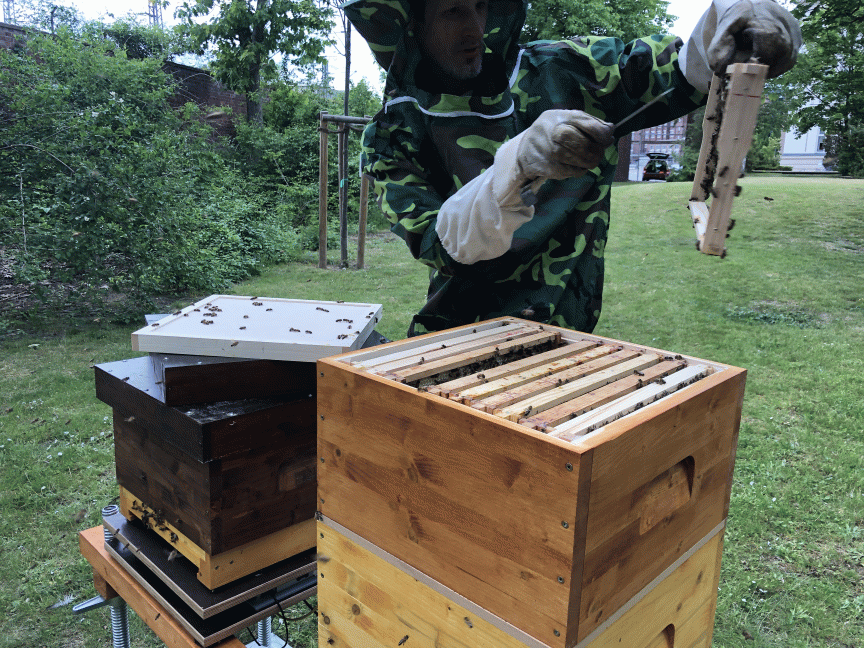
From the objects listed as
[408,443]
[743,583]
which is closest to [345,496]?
[408,443]

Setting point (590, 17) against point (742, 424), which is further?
point (590, 17)

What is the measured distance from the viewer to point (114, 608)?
1836mm

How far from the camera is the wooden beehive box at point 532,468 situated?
840mm

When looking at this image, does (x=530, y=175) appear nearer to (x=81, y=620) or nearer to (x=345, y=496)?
(x=345, y=496)

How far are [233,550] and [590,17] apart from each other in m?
18.0

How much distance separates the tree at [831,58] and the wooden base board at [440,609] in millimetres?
8854

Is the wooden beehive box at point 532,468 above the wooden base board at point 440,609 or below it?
above

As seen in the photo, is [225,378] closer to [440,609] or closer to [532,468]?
[440,609]

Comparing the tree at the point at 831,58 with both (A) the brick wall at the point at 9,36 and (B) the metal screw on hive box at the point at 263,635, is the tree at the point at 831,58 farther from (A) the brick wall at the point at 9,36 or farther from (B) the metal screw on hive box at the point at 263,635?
(A) the brick wall at the point at 9,36

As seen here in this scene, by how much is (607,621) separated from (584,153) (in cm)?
79

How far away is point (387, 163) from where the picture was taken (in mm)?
1557

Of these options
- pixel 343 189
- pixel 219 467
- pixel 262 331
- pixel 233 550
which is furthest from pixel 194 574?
pixel 343 189

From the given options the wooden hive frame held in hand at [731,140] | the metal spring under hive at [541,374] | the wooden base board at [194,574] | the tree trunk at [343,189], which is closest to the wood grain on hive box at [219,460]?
the wooden base board at [194,574]

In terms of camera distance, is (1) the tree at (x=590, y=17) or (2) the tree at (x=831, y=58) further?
(1) the tree at (x=590, y=17)
